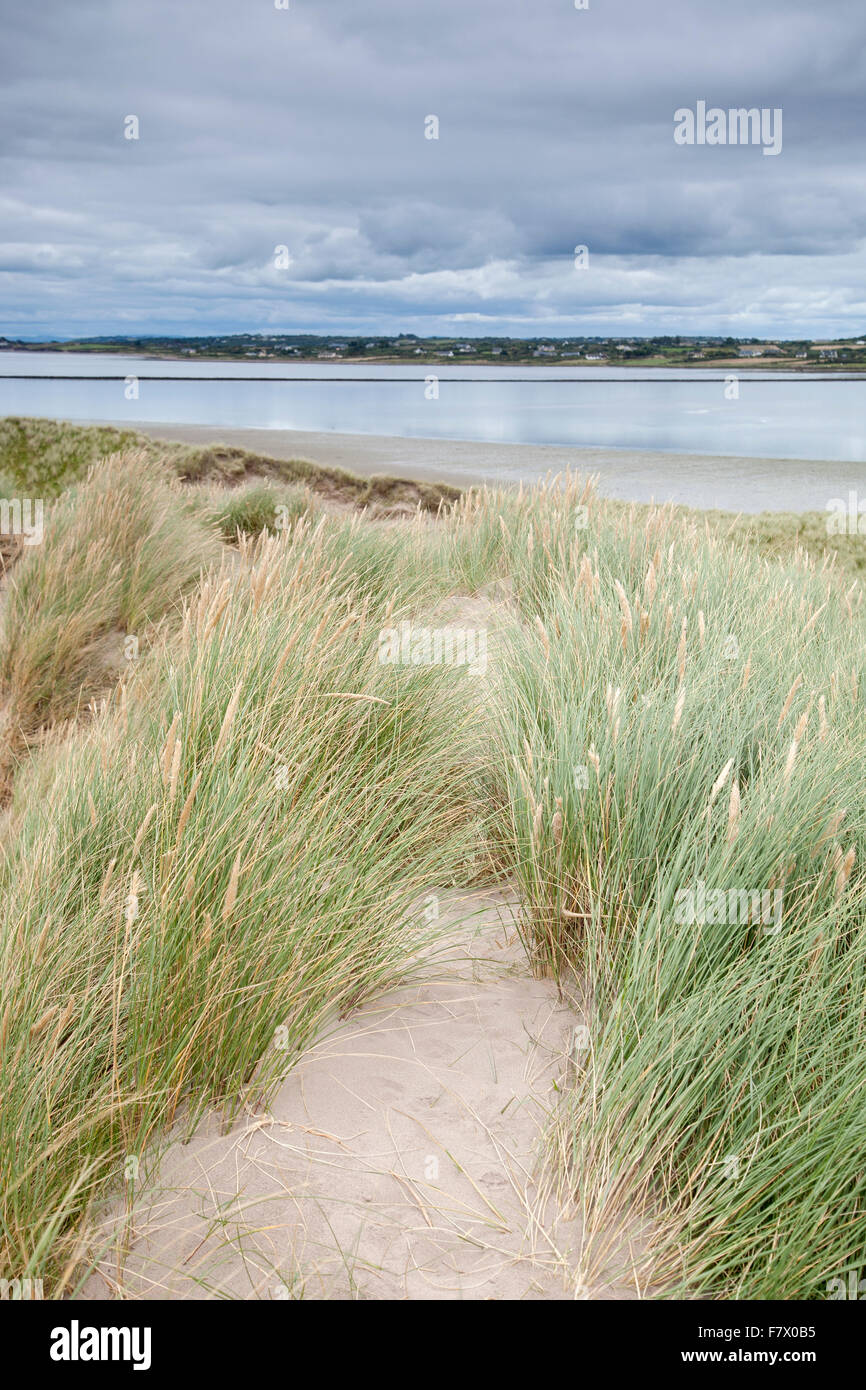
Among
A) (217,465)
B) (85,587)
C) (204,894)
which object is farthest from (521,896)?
(217,465)

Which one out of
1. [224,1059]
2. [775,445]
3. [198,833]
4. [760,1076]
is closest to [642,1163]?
[760,1076]

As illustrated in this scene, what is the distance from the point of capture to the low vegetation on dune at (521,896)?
5.45 feet

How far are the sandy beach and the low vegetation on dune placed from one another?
52.5 feet

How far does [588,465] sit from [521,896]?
77.9ft

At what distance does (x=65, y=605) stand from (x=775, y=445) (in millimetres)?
28183

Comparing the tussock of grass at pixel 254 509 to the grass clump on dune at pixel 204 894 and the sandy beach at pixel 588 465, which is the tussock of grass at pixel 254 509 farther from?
the sandy beach at pixel 588 465

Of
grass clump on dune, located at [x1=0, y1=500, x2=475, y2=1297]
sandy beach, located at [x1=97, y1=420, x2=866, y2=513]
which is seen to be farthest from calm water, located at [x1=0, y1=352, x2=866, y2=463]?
grass clump on dune, located at [x1=0, y1=500, x2=475, y2=1297]

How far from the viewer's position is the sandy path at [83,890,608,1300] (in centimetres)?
166

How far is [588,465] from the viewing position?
25109 millimetres

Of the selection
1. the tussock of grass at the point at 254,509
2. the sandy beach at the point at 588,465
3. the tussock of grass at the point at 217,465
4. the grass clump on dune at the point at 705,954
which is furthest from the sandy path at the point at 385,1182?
the sandy beach at the point at 588,465

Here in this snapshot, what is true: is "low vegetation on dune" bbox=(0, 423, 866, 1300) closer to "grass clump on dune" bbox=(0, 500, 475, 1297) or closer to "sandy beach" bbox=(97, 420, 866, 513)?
"grass clump on dune" bbox=(0, 500, 475, 1297)

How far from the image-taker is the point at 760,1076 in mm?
1841

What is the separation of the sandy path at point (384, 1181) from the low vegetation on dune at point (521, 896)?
83 mm

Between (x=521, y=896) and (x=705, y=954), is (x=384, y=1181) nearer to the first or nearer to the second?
(x=705, y=954)
